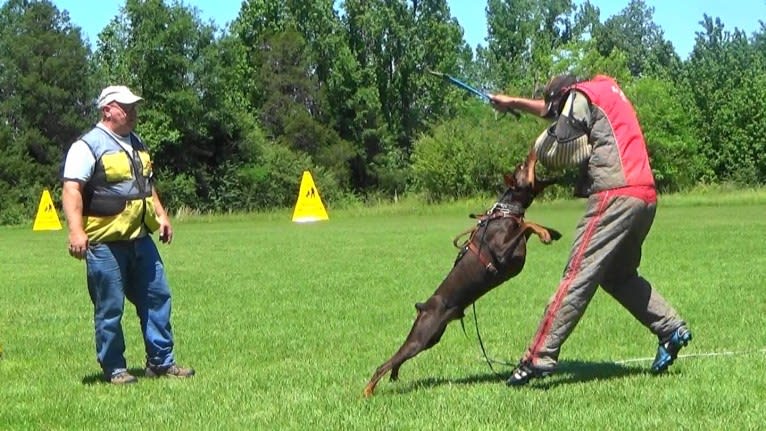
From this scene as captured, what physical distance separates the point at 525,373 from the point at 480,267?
2.33 ft

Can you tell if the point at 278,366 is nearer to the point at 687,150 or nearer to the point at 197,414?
the point at 197,414

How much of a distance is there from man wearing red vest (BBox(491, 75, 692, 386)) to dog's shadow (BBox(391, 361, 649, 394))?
0.89 feet

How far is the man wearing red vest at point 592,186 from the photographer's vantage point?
19.0ft

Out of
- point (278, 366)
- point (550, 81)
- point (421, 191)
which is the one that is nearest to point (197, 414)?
point (278, 366)

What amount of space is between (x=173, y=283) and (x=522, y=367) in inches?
389

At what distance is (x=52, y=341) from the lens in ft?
30.7

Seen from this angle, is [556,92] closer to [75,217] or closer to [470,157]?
[75,217]

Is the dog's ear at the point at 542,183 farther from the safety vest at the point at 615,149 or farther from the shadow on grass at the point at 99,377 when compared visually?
the shadow on grass at the point at 99,377

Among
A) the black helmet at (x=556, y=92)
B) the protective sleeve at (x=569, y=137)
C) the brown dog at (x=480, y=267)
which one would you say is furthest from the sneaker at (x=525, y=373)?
the black helmet at (x=556, y=92)

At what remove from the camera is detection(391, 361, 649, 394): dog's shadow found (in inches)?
242

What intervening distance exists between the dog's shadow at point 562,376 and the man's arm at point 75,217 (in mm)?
2358

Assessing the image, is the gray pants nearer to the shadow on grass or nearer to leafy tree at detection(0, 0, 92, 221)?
the shadow on grass

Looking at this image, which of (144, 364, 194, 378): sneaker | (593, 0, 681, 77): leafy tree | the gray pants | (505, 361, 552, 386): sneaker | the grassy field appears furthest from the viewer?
(593, 0, 681, 77): leafy tree

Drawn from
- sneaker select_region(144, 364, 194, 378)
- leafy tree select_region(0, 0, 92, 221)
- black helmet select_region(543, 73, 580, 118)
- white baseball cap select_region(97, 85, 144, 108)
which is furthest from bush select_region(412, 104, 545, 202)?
black helmet select_region(543, 73, 580, 118)
